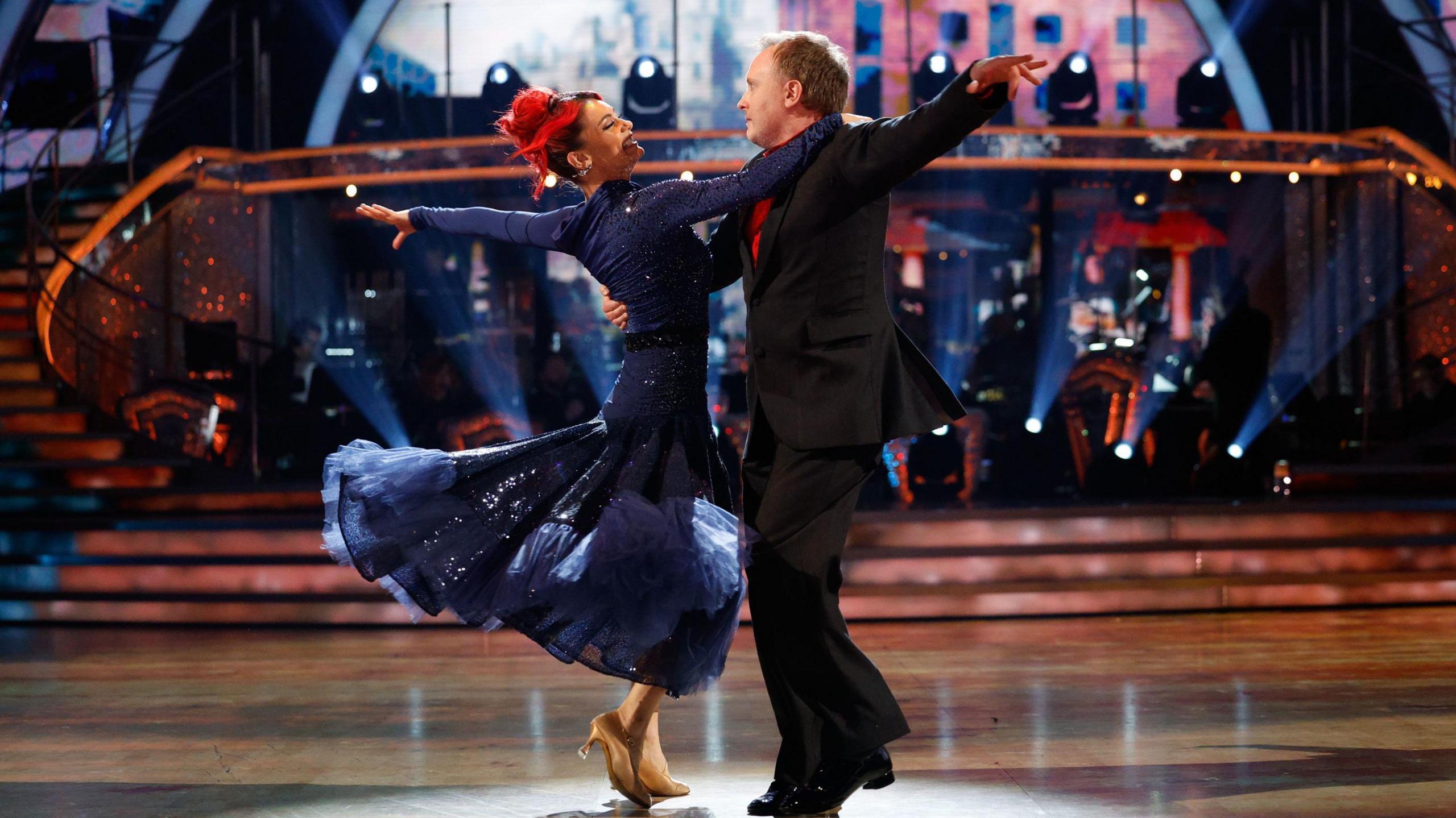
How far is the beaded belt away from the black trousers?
283 mm

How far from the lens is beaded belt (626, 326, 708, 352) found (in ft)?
8.80

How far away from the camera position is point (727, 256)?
2768mm

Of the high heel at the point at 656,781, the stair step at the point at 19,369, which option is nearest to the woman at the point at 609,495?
the high heel at the point at 656,781

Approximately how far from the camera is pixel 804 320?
2535mm

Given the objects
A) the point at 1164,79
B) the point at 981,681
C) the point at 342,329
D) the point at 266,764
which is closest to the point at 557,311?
the point at 342,329

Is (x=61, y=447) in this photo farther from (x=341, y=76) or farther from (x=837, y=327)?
(x=837, y=327)

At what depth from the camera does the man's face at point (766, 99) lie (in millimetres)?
2535

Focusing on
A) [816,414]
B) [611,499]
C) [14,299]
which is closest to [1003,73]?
[816,414]

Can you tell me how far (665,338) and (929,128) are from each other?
683 millimetres

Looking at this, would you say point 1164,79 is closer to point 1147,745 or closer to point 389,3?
point 389,3

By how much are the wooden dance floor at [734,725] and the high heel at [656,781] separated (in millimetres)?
44

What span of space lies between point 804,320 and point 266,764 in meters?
1.58

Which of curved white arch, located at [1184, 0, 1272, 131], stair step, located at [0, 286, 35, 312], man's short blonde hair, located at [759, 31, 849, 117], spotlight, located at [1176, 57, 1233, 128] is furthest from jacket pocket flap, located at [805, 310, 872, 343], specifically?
curved white arch, located at [1184, 0, 1272, 131]

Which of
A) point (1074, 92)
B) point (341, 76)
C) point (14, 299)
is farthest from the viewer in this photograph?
point (341, 76)
